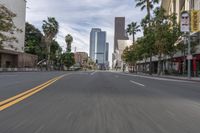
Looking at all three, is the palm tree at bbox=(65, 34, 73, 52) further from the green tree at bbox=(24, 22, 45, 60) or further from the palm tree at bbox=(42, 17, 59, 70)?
the palm tree at bbox=(42, 17, 59, 70)

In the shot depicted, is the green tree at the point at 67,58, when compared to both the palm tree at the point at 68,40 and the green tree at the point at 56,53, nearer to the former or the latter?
the green tree at the point at 56,53

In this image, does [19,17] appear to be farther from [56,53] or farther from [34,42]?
[56,53]

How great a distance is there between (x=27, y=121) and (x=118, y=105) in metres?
3.59

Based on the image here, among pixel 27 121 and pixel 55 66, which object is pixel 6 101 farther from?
pixel 55 66

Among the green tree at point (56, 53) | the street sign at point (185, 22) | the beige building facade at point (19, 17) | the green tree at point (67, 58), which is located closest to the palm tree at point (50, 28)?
the beige building facade at point (19, 17)

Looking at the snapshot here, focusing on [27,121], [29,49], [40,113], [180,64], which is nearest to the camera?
[27,121]

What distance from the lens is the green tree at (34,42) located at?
359 feet

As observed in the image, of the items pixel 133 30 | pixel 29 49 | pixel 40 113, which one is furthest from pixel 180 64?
pixel 40 113

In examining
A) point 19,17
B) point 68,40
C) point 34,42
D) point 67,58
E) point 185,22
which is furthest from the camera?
point 68,40

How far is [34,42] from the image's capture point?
111m

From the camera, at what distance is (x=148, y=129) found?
6.30m

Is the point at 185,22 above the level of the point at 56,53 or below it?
below

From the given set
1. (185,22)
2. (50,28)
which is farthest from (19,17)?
(185,22)

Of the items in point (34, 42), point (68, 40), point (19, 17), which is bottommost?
point (34, 42)
